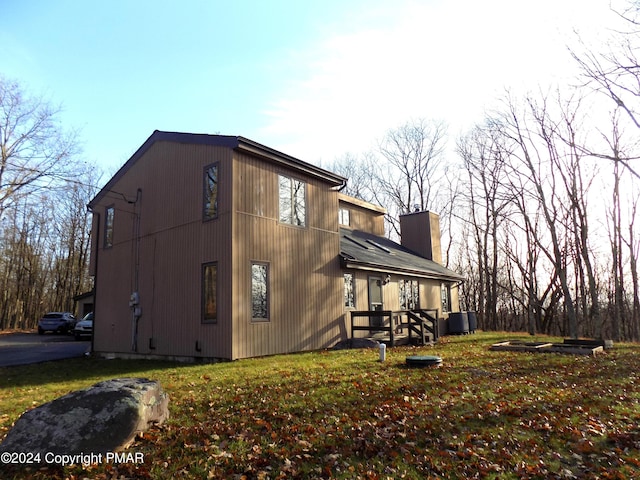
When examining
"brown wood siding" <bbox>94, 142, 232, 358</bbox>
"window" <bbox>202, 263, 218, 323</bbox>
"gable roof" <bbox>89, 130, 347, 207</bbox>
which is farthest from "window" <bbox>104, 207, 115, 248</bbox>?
"window" <bbox>202, 263, 218, 323</bbox>

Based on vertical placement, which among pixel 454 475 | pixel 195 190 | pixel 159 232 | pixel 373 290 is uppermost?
pixel 195 190

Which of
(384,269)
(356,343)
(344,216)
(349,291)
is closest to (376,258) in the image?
(384,269)

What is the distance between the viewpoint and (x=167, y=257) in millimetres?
12656

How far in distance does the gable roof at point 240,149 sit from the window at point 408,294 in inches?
221

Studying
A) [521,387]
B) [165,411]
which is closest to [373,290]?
[521,387]

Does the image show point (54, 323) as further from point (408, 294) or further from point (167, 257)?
point (408, 294)

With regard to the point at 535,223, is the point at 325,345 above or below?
below

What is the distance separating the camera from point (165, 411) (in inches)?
215

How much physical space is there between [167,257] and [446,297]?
14.8m

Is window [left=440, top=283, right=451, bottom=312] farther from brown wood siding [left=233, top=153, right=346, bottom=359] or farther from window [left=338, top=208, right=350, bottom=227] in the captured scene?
brown wood siding [left=233, top=153, right=346, bottom=359]

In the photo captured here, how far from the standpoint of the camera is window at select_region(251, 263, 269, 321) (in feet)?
36.8

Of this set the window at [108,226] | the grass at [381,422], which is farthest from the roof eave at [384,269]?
the window at [108,226]

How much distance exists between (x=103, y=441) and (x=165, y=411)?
1092mm

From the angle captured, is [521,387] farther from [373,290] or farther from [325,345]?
[373,290]
